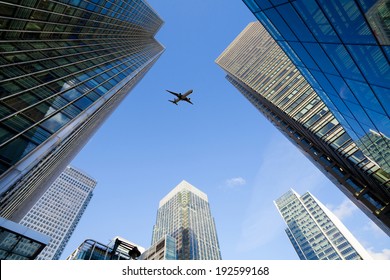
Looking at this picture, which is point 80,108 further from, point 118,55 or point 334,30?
point 118,55

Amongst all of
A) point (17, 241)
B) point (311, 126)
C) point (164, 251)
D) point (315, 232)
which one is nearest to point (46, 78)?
point (17, 241)

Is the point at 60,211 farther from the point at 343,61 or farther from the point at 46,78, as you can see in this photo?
the point at 343,61

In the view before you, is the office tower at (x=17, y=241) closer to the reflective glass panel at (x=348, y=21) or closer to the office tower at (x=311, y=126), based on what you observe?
the reflective glass panel at (x=348, y=21)

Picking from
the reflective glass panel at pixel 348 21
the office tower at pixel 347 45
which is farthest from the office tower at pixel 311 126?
the reflective glass panel at pixel 348 21

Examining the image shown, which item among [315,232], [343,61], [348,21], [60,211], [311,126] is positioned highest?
[60,211]
